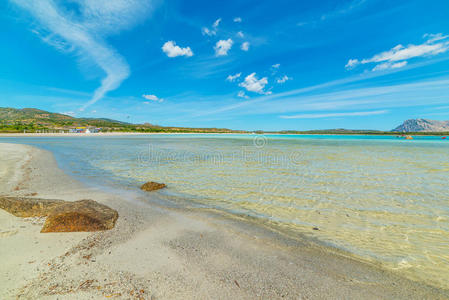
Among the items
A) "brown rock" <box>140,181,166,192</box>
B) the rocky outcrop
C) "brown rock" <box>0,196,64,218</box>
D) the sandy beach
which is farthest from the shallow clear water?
"brown rock" <box>0,196,64,218</box>

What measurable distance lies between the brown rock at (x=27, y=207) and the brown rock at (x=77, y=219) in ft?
2.67

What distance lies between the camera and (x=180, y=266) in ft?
11.9

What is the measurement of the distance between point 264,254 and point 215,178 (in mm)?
7444

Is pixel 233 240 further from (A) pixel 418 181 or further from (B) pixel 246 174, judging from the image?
(A) pixel 418 181

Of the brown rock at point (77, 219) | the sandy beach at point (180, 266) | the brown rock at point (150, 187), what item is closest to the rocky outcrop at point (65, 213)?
the brown rock at point (77, 219)

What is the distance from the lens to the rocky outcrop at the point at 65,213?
479 cm

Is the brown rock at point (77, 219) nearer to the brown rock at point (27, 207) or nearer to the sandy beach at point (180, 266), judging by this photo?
the sandy beach at point (180, 266)

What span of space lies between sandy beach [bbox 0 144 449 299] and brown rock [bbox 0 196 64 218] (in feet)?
0.84

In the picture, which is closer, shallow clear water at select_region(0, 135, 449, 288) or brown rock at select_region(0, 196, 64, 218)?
shallow clear water at select_region(0, 135, 449, 288)

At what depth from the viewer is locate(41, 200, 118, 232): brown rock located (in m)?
4.75

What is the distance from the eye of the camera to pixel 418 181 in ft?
36.0

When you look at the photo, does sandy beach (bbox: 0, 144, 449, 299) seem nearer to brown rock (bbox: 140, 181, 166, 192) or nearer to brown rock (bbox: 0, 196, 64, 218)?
brown rock (bbox: 0, 196, 64, 218)

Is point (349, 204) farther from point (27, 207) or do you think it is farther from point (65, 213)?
point (27, 207)

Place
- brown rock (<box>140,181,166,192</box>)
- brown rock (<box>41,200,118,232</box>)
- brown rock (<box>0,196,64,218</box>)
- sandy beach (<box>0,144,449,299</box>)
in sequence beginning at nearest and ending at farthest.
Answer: sandy beach (<box>0,144,449,299</box>), brown rock (<box>41,200,118,232</box>), brown rock (<box>0,196,64,218</box>), brown rock (<box>140,181,166,192</box>)
